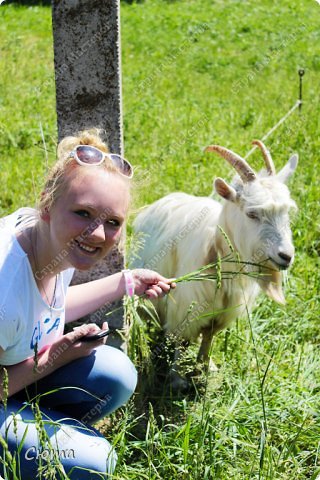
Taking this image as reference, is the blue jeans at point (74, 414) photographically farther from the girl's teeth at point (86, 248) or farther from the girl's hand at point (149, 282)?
the girl's teeth at point (86, 248)

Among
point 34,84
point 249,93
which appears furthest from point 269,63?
point 34,84

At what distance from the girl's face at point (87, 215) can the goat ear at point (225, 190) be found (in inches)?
53.9

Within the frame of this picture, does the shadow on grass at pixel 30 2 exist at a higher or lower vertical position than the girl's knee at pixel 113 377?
lower

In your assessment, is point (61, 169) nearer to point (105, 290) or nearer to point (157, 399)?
point (105, 290)

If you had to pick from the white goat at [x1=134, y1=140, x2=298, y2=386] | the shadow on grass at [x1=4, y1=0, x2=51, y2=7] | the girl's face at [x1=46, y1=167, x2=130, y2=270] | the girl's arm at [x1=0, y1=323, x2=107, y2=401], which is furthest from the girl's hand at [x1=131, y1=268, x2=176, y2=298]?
the shadow on grass at [x1=4, y1=0, x2=51, y2=7]

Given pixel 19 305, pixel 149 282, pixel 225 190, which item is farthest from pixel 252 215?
pixel 19 305

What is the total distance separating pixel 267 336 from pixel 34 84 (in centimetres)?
561

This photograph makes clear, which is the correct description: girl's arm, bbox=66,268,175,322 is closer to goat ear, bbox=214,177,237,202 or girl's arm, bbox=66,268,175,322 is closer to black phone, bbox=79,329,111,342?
black phone, bbox=79,329,111,342

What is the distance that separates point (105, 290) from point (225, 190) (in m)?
1.19

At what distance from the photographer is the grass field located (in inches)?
115

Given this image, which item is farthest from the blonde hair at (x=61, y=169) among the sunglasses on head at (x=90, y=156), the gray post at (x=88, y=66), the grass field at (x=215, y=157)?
the grass field at (x=215, y=157)

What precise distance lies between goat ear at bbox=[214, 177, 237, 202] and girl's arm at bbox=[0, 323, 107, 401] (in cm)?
140

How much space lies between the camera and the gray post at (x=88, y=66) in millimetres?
2984

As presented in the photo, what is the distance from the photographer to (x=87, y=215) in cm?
235
